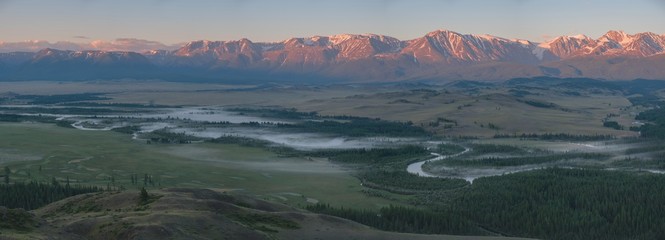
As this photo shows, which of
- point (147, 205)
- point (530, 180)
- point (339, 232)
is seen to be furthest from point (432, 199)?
point (147, 205)

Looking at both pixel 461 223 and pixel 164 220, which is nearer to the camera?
pixel 164 220

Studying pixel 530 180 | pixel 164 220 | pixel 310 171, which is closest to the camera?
pixel 164 220

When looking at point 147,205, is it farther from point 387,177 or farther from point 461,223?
point 387,177

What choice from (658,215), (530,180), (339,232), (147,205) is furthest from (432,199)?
(147,205)

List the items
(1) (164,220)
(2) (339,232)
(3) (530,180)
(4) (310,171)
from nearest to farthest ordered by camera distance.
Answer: (1) (164,220) < (2) (339,232) < (3) (530,180) < (4) (310,171)

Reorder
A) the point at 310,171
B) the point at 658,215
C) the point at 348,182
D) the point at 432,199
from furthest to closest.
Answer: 1. the point at 310,171
2. the point at 348,182
3. the point at 432,199
4. the point at 658,215

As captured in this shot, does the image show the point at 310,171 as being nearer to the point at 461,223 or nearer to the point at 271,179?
the point at 271,179

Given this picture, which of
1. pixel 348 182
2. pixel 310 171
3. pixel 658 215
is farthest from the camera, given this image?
pixel 310 171

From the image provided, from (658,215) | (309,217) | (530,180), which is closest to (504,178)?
(530,180)

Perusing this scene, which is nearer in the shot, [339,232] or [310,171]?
[339,232]
